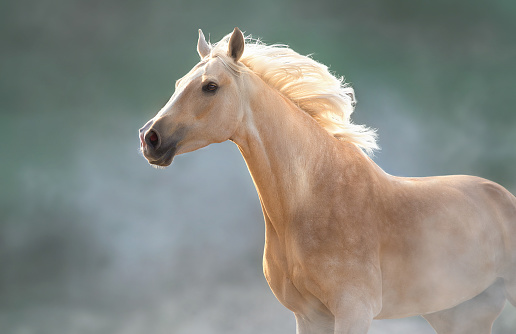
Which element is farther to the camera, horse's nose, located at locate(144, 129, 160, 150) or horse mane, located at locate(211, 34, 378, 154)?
horse mane, located at locate(211, 34, 378, 154)

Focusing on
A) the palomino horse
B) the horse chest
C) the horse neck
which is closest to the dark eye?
the palomino horse

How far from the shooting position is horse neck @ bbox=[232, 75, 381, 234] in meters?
3.35

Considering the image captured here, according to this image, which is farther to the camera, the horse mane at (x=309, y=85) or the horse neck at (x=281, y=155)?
the horse mane at (x=309, y=85)

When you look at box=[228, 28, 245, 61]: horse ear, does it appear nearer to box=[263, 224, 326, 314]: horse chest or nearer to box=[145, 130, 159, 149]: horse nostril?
box=[145, 130, 159, 149]: horse nostril

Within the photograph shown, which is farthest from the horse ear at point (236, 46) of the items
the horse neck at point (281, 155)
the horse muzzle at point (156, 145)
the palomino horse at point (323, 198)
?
the horse muzzle at point (156, 145)

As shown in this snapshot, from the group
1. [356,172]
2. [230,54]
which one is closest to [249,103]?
[230,54]

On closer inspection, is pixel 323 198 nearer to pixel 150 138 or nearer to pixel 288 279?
pixel 288 279

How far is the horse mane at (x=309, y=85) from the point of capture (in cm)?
355

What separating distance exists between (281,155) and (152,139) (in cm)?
69

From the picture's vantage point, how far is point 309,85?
3.65m

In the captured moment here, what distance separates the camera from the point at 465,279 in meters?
3.78

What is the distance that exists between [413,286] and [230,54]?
1664 millimetres

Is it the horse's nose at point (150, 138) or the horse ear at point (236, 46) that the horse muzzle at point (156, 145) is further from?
the horse ear at point (236, 46)

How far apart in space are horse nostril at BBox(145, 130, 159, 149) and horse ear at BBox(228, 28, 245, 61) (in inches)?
24.3
